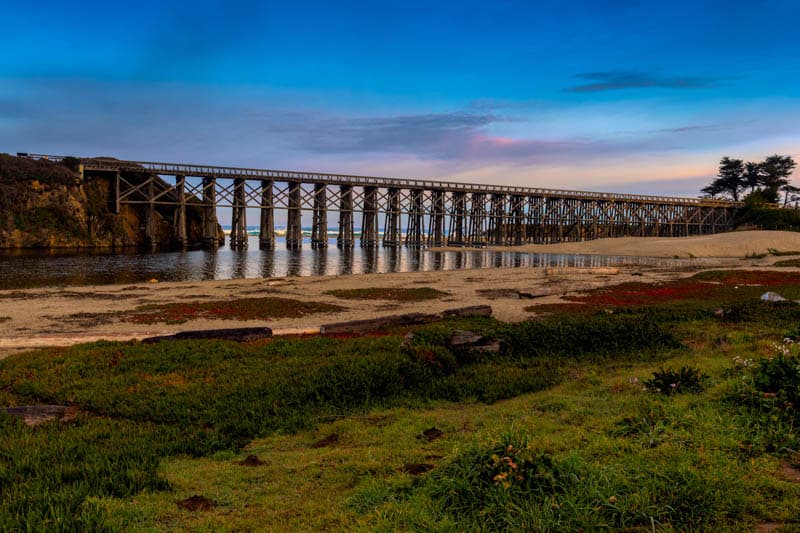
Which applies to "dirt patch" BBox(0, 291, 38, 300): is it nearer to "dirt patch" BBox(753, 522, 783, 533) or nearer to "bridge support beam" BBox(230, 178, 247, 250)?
"dirt patch" BBox(753, 522, 783, 533)

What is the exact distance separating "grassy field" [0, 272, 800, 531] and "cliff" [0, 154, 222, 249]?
74.4 meters

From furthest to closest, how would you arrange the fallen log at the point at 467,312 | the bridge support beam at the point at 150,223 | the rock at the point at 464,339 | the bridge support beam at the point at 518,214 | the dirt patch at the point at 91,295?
the bridge support beam at the point at 518,214
the bridge support beam at the point at 150,223
the dirt patch at the point at 91,295
the fallen log at the point at 467,312
the rock at the point at 464,339

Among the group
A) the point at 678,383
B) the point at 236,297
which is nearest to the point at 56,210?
the point at 236,297

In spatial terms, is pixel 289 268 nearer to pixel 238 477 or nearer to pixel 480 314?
pixel 480 314

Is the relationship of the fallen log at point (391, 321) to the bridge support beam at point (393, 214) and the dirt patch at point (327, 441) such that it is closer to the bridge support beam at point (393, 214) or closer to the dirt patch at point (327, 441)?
the dirt patch at point (327, 441)

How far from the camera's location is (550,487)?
4.43m

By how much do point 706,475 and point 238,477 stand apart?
524 cm

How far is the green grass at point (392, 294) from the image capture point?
1057 inches

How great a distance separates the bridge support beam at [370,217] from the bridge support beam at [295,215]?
12.5 meters

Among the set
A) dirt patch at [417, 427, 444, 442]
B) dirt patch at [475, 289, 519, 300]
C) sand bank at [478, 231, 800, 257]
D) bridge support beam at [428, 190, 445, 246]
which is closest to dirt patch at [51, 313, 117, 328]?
dirt patch at [417, 427, 444, 442]

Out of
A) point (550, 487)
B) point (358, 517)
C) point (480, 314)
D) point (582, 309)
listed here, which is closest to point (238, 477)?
point (358, 517)

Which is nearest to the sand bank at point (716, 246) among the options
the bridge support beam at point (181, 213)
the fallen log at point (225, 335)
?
the bridge support beam at point (181, 213)

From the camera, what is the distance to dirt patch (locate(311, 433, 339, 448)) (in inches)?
285

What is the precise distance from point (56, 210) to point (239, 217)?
2742 centimetres
